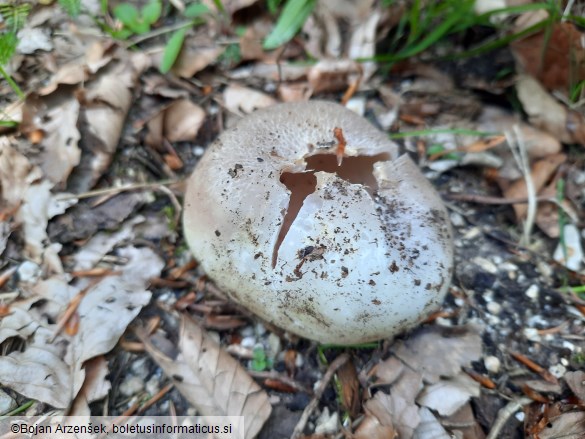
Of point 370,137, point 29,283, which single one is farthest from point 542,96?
point 29,283

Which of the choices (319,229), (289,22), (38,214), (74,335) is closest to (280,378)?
(319,229)

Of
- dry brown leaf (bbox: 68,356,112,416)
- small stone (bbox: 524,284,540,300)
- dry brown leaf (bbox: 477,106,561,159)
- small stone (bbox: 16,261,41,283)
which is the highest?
dry brown leaf (bbox: 477,106,561,159)

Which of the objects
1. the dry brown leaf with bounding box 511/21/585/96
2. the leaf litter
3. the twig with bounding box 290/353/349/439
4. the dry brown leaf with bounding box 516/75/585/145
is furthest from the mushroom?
the dry brown leaf with bounding box 511/21/585/96

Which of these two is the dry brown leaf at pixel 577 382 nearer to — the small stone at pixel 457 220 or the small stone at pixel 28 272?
the small stone at pixel 457 220

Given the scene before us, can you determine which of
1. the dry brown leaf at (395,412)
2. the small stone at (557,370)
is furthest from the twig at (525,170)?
the dry brown leaf at (395,412)

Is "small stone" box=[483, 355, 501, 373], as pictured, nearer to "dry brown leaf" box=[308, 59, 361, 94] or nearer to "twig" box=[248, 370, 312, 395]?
"twig" box=[248, 370, 312, 395]

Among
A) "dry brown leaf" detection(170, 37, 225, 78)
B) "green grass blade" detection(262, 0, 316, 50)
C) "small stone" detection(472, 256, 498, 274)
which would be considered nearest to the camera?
"small stone" detection(472, 256, 498, 274)
